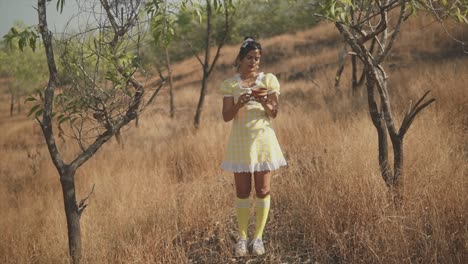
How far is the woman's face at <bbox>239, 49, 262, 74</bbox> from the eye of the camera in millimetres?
2623

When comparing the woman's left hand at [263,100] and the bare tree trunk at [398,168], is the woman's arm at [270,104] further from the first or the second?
the bare tree trunk at [398,168]

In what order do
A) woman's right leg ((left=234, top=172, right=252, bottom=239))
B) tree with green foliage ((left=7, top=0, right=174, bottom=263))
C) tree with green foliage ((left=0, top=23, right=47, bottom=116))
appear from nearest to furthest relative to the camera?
tree with green foliage ((left=7, top=0, right=174, bottom=263))
woman's right leg ((left=234, top=172, right=252, bottom=239))
tree with green foliage ((left=0, top=23, right=47, bottom=116))

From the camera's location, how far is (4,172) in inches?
346

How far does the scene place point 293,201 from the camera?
3.38 metres

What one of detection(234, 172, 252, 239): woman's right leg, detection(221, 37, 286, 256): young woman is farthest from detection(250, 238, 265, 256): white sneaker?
detection(234, 172, 252, 239): woman's right leg

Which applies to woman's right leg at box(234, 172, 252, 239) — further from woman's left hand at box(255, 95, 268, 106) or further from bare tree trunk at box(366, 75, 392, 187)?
bare tree trunk at box(366, 75, 392, 187)

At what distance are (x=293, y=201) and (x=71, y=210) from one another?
1.92 m

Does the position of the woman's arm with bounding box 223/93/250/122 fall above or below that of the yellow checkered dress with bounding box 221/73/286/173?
above

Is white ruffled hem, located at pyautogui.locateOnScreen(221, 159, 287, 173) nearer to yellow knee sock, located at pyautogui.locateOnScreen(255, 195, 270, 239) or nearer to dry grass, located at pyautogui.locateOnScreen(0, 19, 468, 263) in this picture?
yellow knee sock, located at pyautogui.locateOnScreen(255, 195, 270, 239)

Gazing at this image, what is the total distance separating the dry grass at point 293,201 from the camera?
2.51 m

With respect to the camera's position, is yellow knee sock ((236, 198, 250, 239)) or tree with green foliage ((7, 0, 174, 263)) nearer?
tree with green foliage ((7, 0, 174, 263))

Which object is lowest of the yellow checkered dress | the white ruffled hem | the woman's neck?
the white ruffled hem

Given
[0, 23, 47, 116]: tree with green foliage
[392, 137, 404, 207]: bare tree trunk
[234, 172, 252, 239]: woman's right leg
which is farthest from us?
[0, 23, 47, 116]: tree with green foliage

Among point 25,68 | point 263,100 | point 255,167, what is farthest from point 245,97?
point 25,68
